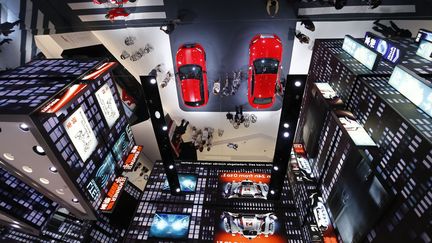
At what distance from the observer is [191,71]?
21.8 ft

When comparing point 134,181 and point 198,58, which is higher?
point 198,58

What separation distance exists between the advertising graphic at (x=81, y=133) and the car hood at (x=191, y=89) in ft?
9.74

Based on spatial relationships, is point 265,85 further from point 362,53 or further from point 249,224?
point 249,224

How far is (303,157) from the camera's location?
639cm

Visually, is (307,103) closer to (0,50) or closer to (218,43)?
(218,43)

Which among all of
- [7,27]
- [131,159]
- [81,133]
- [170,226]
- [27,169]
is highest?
[7,27]

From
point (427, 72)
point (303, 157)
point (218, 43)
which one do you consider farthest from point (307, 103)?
point (218, 43)

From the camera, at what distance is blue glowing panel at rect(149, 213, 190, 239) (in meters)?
6.07

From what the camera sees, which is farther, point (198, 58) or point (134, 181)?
point (134, 181)

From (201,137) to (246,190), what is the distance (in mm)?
3010

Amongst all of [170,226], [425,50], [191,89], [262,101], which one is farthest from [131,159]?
[425,50]

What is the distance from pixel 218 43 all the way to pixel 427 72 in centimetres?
489

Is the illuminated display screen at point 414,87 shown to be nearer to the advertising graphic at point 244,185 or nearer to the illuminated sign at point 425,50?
the illuminated sign at point 425,50

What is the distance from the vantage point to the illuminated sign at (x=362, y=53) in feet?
13.8
